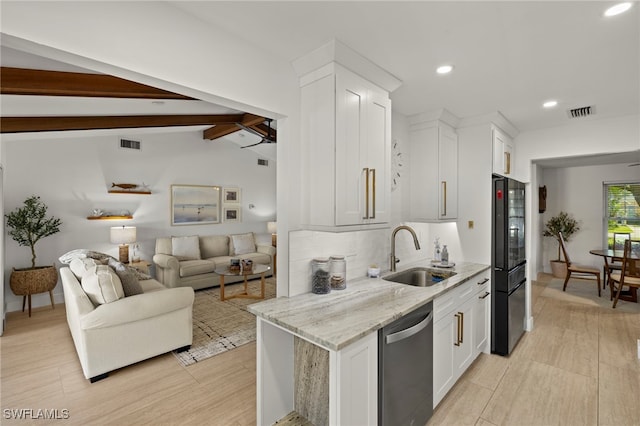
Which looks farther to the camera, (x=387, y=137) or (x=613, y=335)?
(x=613, y=335)

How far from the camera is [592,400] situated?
7.63 feet

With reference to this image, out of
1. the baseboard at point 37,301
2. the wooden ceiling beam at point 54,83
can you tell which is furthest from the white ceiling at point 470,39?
the baseboard at point 37,301

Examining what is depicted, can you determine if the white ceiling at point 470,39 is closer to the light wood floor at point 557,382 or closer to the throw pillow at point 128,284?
the light wood floor at point 557,382

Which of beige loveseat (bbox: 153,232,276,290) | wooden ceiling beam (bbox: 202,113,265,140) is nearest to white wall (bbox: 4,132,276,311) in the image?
wooden ceiling beam (bbox: 202,113,265,140)

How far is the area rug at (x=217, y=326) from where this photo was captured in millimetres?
3133

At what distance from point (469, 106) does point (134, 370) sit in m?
4.09

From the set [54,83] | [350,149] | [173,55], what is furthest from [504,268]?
[54,83]

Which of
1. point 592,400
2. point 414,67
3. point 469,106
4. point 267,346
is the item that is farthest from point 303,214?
point 592,400

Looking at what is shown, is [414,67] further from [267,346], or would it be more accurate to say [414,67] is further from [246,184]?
[246,184]

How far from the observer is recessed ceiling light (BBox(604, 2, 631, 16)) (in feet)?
4.88

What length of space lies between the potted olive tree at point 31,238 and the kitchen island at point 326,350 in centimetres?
430

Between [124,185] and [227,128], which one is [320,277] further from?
[124,185]

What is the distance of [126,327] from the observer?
278 cm

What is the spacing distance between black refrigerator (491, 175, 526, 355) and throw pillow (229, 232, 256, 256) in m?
5.00
